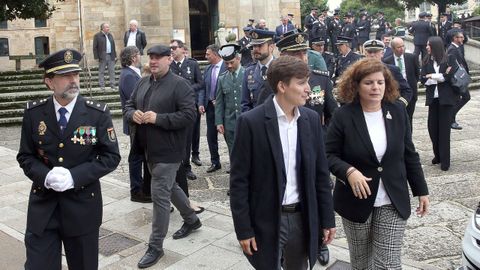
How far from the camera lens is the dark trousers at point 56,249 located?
3.45m

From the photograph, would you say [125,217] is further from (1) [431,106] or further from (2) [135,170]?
(1) [431,106]

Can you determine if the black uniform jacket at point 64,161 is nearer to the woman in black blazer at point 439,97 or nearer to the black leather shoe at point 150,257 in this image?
the black leather shoe at point 150,257

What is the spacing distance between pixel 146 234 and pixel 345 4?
3108 inches

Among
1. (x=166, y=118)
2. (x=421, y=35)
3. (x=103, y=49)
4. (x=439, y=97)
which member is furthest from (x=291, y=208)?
(x=421, y=35)

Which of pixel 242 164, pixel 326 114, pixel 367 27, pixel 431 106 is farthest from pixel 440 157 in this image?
pixel 367 27

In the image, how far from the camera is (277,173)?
Answer: 3160 mm

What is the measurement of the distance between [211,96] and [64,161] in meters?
5.19

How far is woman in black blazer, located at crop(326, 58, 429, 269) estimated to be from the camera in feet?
11.8

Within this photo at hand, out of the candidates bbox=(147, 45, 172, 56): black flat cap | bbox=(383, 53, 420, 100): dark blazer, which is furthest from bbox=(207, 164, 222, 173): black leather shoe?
bbox=(147, 45, 172, 56): black flat cap

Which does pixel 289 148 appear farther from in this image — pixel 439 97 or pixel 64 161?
pixel 439 97

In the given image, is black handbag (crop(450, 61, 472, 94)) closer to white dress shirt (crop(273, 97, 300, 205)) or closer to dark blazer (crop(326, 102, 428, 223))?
dark blazer (crop(326, 102, 428, 223))

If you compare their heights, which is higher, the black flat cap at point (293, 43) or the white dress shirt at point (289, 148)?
the black flat cap at point (293, 43)

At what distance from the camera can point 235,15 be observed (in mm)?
22312

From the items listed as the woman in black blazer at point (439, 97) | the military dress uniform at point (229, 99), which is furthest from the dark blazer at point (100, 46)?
the woman in black blazer at point (439, 97)
